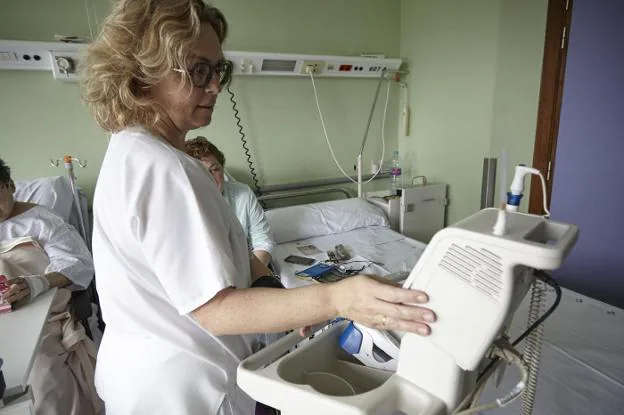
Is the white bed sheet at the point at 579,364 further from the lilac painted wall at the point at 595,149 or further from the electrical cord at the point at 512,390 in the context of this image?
the lilac painted wall at the point at 595,149

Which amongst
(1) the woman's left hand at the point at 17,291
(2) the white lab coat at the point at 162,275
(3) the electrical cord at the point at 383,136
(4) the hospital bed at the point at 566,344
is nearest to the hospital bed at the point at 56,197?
(1) the woman's left hand at the point at 17,291

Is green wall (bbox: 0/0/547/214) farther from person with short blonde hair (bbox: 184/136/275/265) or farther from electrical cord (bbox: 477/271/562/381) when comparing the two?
electrical cord (bbox: 477/271/562/381)

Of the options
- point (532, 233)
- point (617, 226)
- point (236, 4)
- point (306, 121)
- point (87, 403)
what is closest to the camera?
point (532, 233)

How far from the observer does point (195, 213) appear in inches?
25.8

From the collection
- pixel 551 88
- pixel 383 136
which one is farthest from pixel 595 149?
pixel 383 136

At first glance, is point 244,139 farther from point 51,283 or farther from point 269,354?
point 269,354

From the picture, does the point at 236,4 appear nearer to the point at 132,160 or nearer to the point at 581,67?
the point at 581,67

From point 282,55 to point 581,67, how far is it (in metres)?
1.89

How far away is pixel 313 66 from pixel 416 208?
1.39m

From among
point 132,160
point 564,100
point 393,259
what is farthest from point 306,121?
point 132,160

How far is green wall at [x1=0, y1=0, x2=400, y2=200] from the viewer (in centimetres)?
227

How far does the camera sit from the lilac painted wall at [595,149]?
2.05 m

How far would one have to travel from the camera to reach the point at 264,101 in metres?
2.93

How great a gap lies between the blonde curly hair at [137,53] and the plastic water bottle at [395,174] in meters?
2.64
